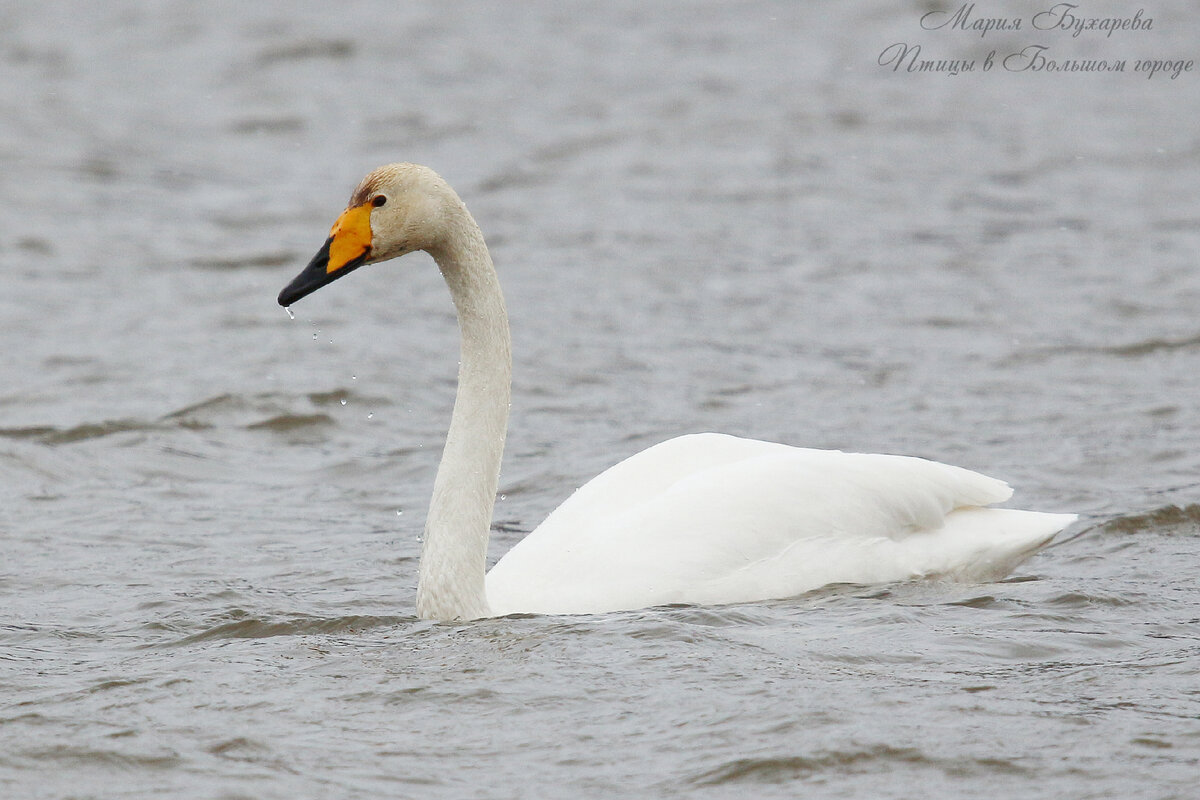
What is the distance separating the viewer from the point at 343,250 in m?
6.62

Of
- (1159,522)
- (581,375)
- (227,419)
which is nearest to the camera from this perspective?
(1159,522)

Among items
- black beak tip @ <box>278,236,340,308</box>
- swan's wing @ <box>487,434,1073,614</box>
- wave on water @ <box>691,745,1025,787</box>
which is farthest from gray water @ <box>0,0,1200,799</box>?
black beak tip @ <box>278,236,340,308</box>

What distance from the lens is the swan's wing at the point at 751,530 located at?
693cm

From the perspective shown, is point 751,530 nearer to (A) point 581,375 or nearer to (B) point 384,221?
(B) point 384,221

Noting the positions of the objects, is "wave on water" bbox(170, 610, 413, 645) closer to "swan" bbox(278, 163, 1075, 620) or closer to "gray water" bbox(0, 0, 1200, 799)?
"gray water" bbox(0, 0, 1200, 799)

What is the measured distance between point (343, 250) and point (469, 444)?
890 mm

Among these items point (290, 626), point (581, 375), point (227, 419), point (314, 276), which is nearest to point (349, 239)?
point (314, 276)

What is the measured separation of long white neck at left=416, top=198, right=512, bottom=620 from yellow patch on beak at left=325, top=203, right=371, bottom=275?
1.07 ft

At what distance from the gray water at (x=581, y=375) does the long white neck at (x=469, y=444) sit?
0.25 m

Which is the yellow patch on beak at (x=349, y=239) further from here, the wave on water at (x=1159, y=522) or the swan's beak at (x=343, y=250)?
the wave on water at (x=1159, y=522)

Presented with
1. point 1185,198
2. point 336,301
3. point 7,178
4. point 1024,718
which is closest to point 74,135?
point 7,178

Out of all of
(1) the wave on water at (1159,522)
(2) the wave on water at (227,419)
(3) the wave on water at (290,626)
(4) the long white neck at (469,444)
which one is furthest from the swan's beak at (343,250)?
(2) the wave on water at (227,419)

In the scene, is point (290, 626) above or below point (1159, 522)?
below

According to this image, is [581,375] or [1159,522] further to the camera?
[581,375]
